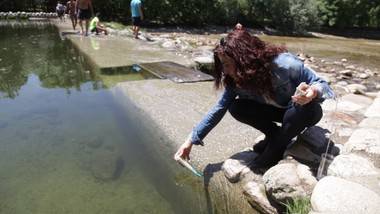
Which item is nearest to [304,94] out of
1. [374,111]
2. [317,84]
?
[317,84]

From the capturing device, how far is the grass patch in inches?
90.4

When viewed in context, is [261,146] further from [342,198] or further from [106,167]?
[106,167]

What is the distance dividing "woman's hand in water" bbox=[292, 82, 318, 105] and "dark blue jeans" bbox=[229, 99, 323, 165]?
181 mm

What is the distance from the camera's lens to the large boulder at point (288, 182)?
8.05 ft

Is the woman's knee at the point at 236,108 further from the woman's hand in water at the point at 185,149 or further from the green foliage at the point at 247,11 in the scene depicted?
the green foliage at the point at 247,11

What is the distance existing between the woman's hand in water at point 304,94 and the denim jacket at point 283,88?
53mm

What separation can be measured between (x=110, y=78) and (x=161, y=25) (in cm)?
1614

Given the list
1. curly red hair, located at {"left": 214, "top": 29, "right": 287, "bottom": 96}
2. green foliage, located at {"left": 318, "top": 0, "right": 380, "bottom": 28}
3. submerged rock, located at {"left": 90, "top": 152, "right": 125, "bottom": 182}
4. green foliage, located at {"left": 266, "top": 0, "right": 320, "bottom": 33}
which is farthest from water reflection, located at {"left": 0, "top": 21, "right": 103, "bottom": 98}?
green foliage, located at {"left": 318, "top": 0, "right": 380, "bottom": 28}

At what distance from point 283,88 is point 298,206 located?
0.77m

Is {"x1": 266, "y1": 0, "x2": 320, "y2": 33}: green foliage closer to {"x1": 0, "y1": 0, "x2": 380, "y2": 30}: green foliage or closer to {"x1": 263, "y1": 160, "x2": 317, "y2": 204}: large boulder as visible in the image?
{"x1": 0, "y1": 0, "x2": 380, "y2": 30}: green foliage

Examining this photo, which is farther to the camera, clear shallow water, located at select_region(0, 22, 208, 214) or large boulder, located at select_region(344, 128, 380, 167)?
clear shallow water, located at select_region(0, 22, 208, 214)

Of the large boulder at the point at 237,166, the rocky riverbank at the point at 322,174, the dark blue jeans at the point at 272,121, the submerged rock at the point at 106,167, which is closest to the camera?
the rocky riverbank at the point at 322,174

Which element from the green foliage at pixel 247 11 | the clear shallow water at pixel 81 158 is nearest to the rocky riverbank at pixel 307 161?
the clear shallow water at pixel 81 158

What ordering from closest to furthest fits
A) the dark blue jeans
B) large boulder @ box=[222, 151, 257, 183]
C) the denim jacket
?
the denim jacket
the dark blue jeans
large boulder @ box=[222, 151, 257, 183]
